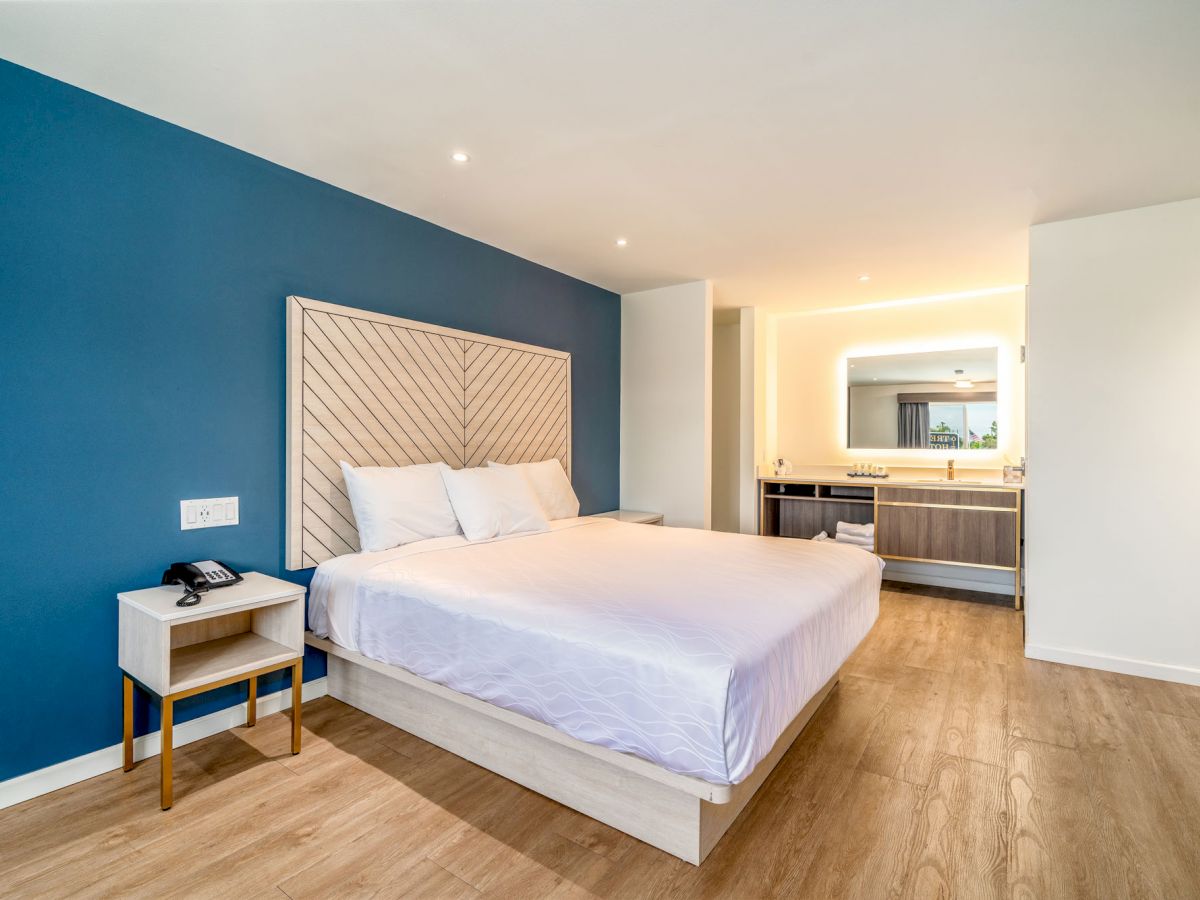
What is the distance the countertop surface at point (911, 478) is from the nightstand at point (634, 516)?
132 cm

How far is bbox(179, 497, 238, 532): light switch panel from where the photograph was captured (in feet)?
8.05

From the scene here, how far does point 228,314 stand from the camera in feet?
8.55

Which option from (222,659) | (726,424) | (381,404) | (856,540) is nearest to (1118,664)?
(856,540)

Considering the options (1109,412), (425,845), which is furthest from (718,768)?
(1109,412)

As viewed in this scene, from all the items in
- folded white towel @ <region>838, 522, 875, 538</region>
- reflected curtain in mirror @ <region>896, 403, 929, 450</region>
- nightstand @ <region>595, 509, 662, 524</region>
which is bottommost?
folded white towel @ <region>838, 522, 875, 538</region>

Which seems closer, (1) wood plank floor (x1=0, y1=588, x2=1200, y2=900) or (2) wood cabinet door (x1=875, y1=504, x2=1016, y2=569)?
(1) wood plank floor (x1=0, y1=588, x2=1200, y2=900)

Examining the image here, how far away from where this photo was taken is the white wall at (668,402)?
4.78 meters

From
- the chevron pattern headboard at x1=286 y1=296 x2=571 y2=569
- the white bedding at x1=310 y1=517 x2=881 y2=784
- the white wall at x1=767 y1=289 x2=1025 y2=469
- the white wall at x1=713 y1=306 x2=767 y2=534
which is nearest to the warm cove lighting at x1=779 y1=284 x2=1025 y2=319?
the white wall at x1=767 y1=289 x2=1025 y2=469

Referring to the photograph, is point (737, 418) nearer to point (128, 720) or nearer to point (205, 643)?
point (205, 643)

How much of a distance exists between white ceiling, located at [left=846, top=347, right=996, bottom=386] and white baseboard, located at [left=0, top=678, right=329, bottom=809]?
17.1 ft

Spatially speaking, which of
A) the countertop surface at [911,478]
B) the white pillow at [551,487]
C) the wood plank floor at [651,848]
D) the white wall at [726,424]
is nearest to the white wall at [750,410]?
the countertop surface at [911,478]

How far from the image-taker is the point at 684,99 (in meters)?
2.22

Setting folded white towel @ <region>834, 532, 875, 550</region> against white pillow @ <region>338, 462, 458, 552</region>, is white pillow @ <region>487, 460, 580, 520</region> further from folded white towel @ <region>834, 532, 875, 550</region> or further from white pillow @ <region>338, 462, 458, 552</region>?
folded white towel @ <region>834, 532, 875, 550</region>

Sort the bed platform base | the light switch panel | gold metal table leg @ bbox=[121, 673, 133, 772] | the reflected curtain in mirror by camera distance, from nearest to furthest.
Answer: the bed platform base < gold metal table leg @ bbox=[121, 673, 133, 772] < the light switch panel < the reflected curtain in mirror
